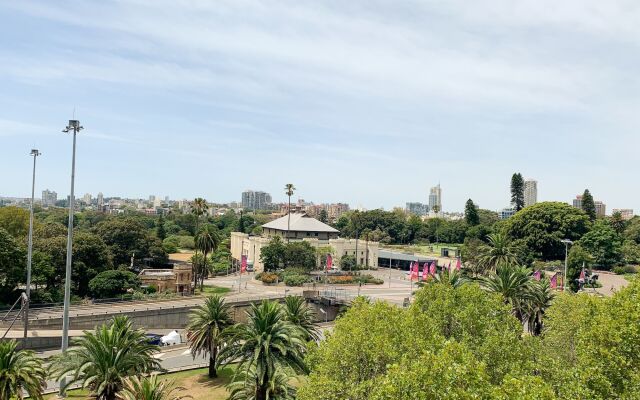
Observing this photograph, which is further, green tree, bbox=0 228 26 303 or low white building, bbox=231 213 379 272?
low white building, bbox=231 213 379 272

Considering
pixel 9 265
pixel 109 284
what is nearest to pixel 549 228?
pixel 109 284

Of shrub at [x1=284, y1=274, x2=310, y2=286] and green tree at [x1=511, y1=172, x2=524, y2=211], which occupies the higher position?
green tree at [x1=511, y1=172, x2=524, y2=211]

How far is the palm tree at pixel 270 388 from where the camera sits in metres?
23.6

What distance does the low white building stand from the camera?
304 ft

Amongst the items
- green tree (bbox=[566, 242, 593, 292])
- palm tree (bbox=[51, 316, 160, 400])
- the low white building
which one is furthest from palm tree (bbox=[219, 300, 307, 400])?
the low white building

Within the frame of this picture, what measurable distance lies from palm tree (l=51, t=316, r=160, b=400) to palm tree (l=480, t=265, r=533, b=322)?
2556 cm

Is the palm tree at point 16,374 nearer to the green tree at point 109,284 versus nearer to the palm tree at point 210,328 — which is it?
the palm tree at point 210,328

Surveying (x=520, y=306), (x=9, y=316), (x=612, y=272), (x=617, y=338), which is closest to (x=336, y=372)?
(x=617, y=338)

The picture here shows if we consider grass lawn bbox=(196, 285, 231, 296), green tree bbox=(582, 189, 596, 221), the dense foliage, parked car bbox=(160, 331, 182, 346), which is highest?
green tree bbox=(582, 189, 596, 221)

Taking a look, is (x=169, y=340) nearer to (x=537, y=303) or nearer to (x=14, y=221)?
(x=537, y=303)

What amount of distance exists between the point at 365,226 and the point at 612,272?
7478 centimetres

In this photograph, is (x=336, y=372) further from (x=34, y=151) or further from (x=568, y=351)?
(x=34, y=151)

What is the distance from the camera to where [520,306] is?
1444 inches

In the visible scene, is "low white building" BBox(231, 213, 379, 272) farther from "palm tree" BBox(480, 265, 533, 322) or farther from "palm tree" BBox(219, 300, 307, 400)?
"palm tree" BBox(219, 300, 307, 400)
